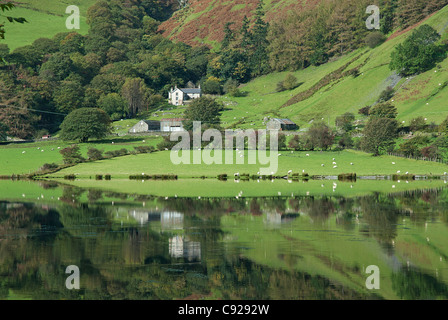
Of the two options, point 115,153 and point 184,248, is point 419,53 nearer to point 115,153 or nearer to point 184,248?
point 115,153

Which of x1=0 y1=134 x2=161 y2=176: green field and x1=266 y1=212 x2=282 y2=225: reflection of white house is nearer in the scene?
x1=266 y1=212 x2=282 y2=225: reflection of white house

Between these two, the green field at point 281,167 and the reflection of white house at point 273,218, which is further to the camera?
the green field at point 281,167

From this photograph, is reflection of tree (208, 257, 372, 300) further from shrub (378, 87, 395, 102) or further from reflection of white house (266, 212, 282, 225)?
shrub (378, 87, 395, 102)

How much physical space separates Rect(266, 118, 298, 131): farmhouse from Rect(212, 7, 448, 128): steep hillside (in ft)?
8.82

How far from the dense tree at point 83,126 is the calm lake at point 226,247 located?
59.3m

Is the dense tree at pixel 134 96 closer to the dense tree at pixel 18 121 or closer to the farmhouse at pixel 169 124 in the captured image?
the farmhouse at pixel 169 124

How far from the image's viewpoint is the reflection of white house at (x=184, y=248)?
24406 mm

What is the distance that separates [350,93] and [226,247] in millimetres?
115337

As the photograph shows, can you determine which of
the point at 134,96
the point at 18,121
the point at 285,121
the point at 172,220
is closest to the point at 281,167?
the point at 285,121

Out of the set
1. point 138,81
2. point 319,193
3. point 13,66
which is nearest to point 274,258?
point 319,193

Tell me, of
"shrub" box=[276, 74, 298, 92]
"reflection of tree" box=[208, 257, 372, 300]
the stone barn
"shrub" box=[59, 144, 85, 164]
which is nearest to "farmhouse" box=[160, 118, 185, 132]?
the stone barn

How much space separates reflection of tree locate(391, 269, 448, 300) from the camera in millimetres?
18141

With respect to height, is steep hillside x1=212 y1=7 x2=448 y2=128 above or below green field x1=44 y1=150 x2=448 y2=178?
above

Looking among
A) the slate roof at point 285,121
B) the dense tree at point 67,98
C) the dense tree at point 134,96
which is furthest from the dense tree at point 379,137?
the dense tree at point 67,98
